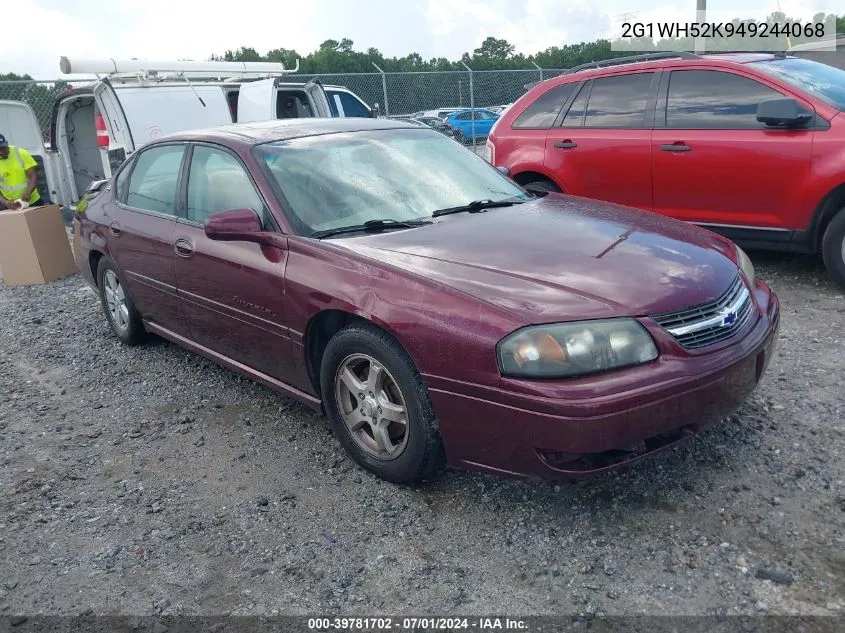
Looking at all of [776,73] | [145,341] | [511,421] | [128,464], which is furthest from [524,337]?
[776,73]

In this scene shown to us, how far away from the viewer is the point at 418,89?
726 inches

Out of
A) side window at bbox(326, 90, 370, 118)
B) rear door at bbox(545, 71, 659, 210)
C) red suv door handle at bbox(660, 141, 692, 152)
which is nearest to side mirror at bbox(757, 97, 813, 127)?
red suv door handle at bbox(660, 141, 692, 152)

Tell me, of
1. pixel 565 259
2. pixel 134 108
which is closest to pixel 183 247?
pixel 565 259

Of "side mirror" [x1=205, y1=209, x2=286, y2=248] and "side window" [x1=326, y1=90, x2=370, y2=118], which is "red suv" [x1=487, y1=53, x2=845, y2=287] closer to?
"side mirror" [x1=205, y1=209, x2=286, y2=248]

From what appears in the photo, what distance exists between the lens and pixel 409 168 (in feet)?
12.8

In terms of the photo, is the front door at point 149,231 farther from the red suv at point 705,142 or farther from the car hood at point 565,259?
the red suv at point 705,142

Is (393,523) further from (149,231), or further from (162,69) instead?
(162,69)

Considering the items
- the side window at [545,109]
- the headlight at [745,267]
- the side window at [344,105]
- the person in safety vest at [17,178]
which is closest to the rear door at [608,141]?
the side window at [545,109]

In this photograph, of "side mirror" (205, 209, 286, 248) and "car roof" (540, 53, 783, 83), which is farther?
"car roof" (540, 53, 783, 83)

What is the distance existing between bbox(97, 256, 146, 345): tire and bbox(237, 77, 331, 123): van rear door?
437cm

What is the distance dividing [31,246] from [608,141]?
228 inches

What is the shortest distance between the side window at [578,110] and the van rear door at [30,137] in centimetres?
694

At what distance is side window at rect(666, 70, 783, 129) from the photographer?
5465mm

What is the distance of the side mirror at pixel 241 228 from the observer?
3455 mm
